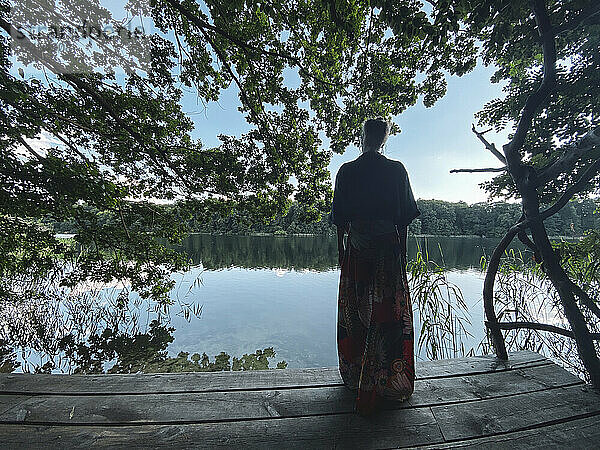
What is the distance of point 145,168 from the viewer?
10.5 ft

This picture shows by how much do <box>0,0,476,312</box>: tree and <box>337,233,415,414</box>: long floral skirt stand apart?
5.87 ft

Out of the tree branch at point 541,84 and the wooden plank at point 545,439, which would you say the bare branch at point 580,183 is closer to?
the tree branch at point 541,84

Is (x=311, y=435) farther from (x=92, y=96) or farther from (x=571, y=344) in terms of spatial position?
(x=571, y=344)

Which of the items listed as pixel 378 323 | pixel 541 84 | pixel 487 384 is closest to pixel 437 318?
pixel 487 384

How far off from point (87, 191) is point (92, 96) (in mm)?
1139

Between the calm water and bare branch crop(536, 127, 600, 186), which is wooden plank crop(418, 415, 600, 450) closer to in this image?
bare branch crop(536, 127, 600, 186)

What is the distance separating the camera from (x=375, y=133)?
1.32 metres

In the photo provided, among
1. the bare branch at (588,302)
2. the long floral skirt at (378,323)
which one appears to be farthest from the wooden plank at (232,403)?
the bare branch at (588,302)

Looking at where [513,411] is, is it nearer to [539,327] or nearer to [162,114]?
[539,327]

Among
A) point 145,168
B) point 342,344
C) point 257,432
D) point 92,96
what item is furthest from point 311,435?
point 92,96

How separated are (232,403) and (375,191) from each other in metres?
1.21

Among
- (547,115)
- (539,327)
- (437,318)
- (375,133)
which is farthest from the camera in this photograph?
(437,318)

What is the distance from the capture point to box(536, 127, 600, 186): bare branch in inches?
46.8

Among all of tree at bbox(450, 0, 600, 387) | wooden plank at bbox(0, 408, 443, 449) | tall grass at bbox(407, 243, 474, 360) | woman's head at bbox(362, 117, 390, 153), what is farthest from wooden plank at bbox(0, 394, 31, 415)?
Answer: tall grass at bbox(407, 243, 474, 360)
